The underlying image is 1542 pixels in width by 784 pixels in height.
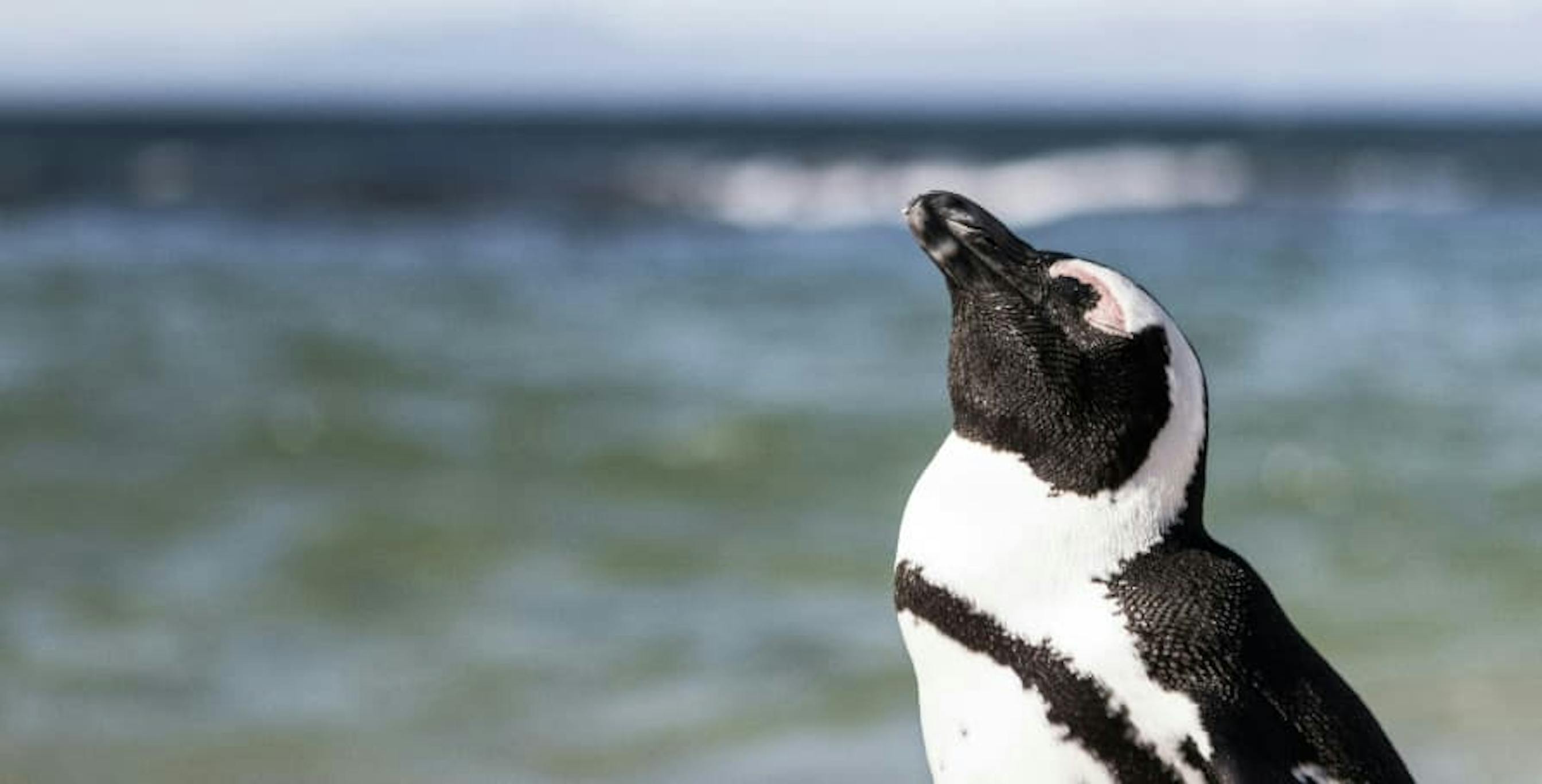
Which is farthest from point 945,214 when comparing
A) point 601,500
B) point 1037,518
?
point 601,500

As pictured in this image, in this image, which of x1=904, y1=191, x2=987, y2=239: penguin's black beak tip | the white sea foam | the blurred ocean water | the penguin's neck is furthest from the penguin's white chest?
the white sea foam

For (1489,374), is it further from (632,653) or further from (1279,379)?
(632,653)

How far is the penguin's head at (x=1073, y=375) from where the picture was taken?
7.86 feet

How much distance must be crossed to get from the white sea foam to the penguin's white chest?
19578mm

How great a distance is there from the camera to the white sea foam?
25844 mm

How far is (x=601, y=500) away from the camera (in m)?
7.71

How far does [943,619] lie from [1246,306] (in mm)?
11101

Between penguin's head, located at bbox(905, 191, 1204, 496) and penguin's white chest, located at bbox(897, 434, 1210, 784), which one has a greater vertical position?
penguin's head, located at bbox(905, 191, 1204, 496)

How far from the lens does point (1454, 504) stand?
7.39m

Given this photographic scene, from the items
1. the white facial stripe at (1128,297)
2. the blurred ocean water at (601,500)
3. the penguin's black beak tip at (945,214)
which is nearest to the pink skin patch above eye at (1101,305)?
the white facial stripe at (1128,297)

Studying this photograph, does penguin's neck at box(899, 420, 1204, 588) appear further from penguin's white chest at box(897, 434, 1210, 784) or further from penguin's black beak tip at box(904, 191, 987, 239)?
penguin's black beak tip at box(904, 191, 987, 239)

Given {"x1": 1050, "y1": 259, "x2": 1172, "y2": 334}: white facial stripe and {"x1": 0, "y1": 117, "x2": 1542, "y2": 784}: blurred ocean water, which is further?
{"x1": 0, "y1": 117, "x2": 1542, "y2": 784}: blurred ocean water

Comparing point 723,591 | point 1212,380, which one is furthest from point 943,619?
Answer: point 1212,380

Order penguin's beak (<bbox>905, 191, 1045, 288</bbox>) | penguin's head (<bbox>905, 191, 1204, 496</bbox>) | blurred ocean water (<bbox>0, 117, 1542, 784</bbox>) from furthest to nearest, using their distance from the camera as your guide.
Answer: blurred ocean water (<bbox>0, 117, 1542, 784</bbox>)
penguin's beak (<bbox>905, 191, 1045, 288</bbox>)
penguin's head (<bbox>905, 191, 1204, 496</bbox>)
